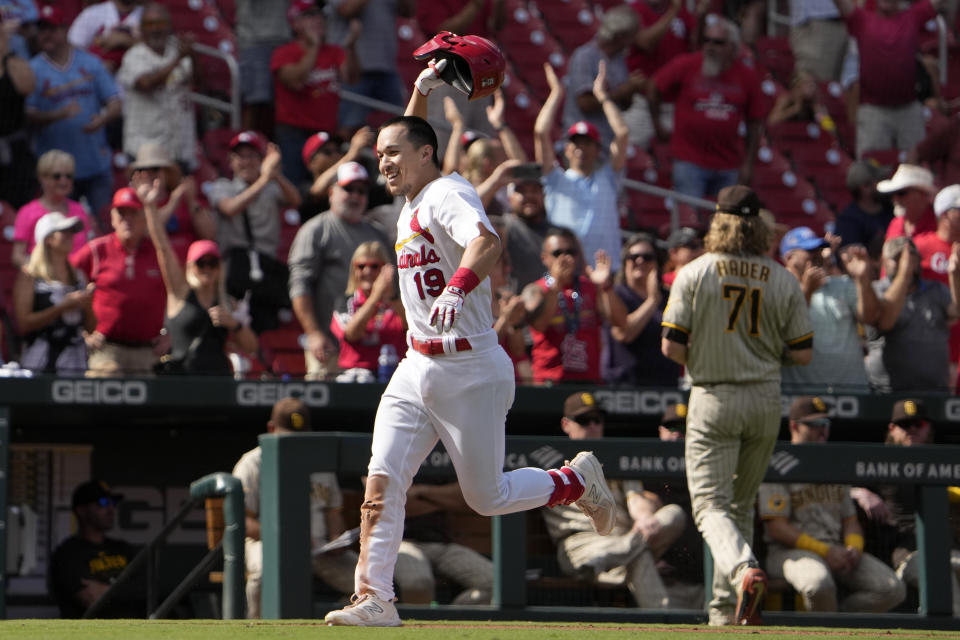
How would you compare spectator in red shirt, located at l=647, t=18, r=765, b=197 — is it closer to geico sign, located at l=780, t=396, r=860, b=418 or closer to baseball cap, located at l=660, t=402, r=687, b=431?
geico sign, located at l=780, t=396, r=860, b=418

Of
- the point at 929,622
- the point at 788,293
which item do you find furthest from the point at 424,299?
the point at 929,622

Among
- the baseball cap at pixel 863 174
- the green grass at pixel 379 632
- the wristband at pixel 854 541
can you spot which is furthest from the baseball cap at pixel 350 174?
the green grass at pixel 379 632

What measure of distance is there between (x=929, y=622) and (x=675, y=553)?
3.89 ft

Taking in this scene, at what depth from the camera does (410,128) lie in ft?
17.8

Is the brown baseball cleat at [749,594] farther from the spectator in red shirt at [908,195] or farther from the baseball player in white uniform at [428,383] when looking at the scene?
the spectator in red shirt at [908,195]

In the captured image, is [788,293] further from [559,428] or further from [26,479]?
[26,479]

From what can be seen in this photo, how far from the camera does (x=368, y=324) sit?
28.5 ft

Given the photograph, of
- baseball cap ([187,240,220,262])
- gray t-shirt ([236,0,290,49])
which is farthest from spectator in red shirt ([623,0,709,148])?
baseball cap ([187,240,220,262])

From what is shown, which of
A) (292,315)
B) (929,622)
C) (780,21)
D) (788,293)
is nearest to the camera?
(788,293)

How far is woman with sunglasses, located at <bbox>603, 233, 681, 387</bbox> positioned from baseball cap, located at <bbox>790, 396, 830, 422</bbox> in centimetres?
124

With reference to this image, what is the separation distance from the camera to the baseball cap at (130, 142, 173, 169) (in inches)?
381

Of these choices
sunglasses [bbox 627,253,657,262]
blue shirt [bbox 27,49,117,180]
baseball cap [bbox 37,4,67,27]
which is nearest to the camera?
Result: sunglasses [bbox 627,253,657,262]

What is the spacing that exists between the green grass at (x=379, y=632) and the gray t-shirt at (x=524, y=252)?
12.6ft

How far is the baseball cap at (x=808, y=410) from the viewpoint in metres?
7.89
